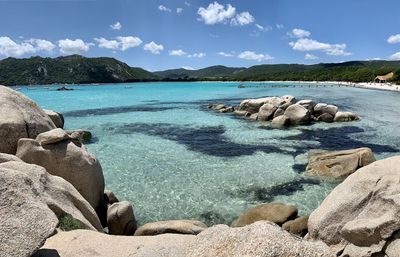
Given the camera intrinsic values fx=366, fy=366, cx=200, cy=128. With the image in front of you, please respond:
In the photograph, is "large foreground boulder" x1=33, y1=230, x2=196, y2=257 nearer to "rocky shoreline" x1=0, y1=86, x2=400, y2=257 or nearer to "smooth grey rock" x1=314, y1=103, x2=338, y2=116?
"rocky shoreline" x1=0, y1=86, x2=400, y2=257

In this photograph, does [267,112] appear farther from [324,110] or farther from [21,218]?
[21,218]

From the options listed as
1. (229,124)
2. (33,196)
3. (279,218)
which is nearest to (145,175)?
(279,218)

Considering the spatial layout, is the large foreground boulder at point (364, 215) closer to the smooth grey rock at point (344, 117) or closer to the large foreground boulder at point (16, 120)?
the large foreground boulder at point (16, 120)

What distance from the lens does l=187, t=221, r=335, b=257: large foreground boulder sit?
587 centimetres

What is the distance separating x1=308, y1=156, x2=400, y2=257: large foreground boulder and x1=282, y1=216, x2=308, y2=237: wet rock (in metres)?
1.26

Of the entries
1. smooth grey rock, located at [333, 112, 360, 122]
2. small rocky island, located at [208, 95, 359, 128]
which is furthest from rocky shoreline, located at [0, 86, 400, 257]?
smooth grey rock, located at [333, 112, 360, 122]

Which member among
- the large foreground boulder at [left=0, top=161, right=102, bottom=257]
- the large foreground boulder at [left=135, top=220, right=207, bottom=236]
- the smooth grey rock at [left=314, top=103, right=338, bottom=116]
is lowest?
the large foreground boulder at [left=135, top=220, right=207, bottom=236]

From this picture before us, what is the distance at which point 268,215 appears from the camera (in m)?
13.5

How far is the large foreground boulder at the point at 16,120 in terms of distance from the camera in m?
14.4

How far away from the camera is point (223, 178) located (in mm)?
19484

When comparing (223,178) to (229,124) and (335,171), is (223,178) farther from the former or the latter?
(229,124)

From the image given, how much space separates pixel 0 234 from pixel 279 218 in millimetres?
9719

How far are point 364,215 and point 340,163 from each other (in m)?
9.27

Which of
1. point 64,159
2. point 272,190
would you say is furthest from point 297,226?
point 64,159
